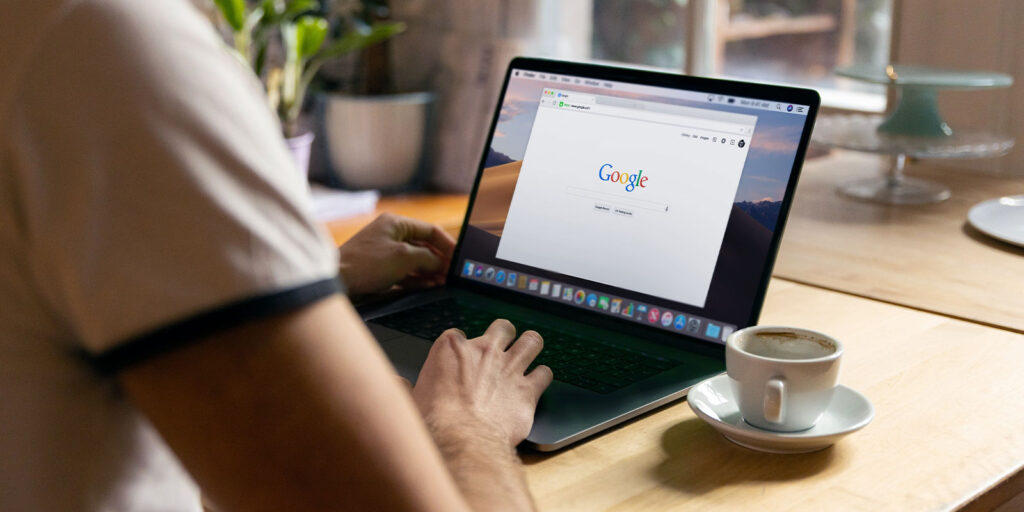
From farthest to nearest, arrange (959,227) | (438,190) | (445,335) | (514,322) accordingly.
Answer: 1. (438,190)
2. (959,227)
3. (514,322)
4. (445,335)

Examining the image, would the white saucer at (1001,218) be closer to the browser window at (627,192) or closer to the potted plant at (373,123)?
the browser window at (627,192)

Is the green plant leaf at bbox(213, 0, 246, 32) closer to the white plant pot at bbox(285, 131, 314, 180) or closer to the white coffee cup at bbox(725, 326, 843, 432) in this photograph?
the white plant pot at bbox(285, 131, 314, 180)

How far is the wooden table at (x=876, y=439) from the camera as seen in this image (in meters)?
0.62

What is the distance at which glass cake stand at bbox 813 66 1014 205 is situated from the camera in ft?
4.28

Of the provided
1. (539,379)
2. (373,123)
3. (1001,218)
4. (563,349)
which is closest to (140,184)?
(539,379)

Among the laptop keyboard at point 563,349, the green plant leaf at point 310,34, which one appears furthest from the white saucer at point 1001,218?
the green plant leaf at point 310,34

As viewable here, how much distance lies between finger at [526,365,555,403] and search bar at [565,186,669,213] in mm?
217

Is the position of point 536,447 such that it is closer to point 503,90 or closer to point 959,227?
point 503,90

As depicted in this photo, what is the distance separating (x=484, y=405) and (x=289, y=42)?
1.79 metres

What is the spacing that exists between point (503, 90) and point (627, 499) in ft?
1.75

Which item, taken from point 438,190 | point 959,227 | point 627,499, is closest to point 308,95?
point 438,190

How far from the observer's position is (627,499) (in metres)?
0.62

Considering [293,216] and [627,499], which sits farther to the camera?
[627,499]

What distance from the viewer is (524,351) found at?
76 centimetres
